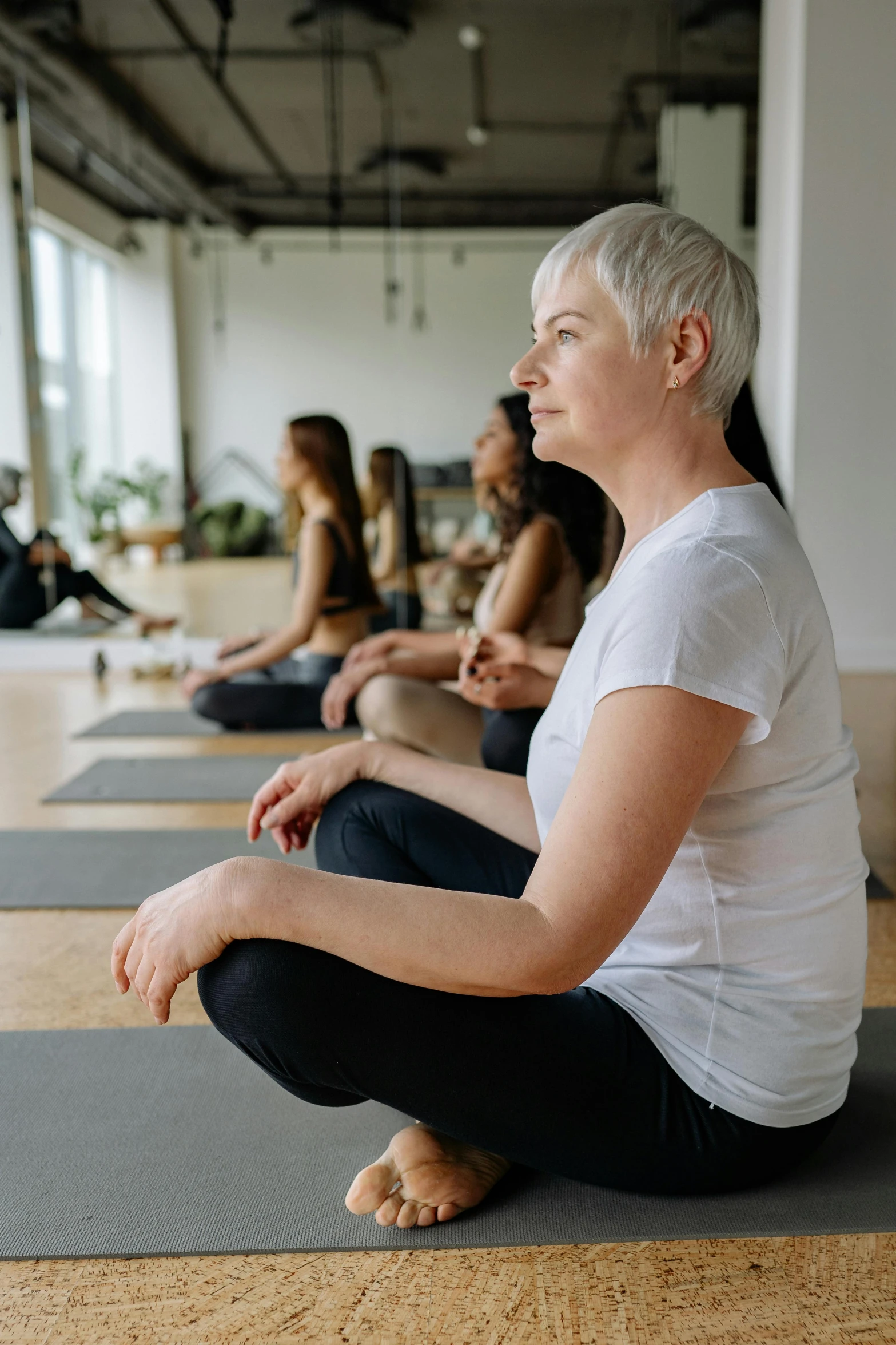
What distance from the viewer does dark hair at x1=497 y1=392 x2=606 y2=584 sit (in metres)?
2.74

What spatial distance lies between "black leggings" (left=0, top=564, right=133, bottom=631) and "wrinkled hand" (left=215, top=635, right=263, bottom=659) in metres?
1.77

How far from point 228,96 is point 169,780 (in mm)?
3576

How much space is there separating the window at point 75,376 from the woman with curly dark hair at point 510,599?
3.48 m

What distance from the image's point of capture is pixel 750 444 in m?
1.42

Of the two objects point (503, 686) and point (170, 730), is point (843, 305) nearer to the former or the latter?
point (503, 686)

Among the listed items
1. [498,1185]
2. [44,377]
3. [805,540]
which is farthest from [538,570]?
[44,377]

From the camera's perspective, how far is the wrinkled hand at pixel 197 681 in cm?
393

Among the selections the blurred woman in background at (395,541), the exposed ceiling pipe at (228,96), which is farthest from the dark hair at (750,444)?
the exposed ceiling pipe at (228,96)

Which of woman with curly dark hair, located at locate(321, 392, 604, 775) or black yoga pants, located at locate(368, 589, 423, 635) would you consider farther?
black yoga pants, located at locate(368, 589, 423, 635)

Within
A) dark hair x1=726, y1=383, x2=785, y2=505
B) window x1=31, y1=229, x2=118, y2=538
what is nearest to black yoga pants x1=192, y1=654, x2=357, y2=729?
window x1=31, y1=229, x2=118, y2=538

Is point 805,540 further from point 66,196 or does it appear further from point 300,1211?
point 66,196

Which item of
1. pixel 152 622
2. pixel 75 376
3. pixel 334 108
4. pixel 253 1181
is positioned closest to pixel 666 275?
pixel 253 1181

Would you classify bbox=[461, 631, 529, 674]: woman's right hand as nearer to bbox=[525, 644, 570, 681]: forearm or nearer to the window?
bbox=[525, 644, 570, 681]: forearm

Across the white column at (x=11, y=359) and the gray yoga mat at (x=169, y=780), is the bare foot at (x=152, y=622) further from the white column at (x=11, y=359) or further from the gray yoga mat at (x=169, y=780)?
the gray yoga mat at (x=169, y=780)
